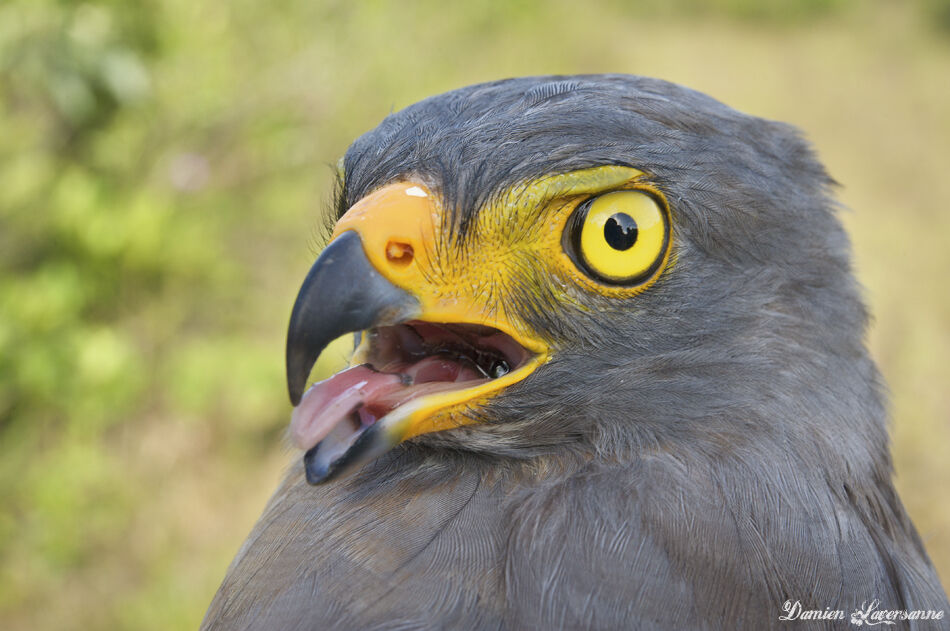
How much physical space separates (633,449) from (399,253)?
608mm

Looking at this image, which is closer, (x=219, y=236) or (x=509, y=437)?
(x=509, y=437)

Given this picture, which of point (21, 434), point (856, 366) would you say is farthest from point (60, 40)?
point (856, 366)

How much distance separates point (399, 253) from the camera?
5.07 feet

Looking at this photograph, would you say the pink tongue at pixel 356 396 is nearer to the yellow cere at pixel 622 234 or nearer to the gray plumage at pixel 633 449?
the gray plumage at pixel 633 449

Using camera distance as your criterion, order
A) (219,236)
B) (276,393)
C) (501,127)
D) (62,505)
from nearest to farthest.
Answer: (501,127)
(62,505)
(276,393)
(219,236)

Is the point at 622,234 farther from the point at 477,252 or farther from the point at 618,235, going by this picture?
the point at 477,252

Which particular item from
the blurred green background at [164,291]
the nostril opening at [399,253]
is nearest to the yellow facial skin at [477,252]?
the nostril opening at [399,253]

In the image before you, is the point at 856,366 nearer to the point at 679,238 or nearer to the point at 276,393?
the point at 679,238

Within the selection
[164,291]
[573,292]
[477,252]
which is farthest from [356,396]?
[164,291]

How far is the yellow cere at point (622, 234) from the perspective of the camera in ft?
5.25

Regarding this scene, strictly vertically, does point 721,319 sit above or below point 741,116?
below

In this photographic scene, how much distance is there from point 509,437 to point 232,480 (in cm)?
354

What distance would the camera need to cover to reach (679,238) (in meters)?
1.69

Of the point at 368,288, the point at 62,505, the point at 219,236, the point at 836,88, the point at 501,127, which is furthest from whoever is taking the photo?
the point at 836,88
